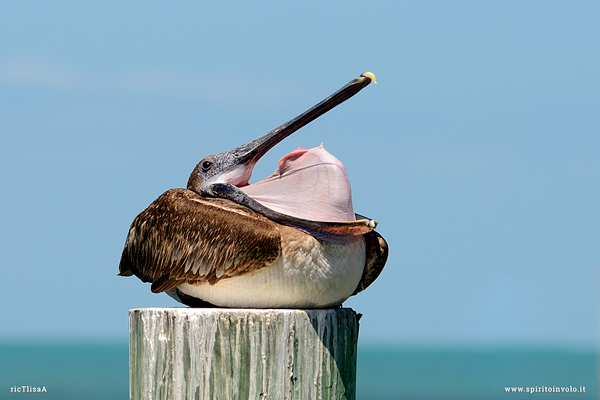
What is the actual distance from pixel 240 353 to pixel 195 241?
0.82 m

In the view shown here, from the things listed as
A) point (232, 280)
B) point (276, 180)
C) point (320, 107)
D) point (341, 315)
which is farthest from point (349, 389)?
point (320, 107)

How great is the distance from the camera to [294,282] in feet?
19.4

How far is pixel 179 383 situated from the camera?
581cm

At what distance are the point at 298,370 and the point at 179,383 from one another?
0.72 m

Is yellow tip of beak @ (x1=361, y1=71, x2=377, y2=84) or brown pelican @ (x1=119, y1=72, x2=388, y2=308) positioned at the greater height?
yellow tip of beak @ (x1=361, y1=71, x2=377, y2=84)

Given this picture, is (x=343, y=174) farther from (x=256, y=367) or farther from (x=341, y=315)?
(x=256, y=367)

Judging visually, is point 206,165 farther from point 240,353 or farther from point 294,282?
point 240,353

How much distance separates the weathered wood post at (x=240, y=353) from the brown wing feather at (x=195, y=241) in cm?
32

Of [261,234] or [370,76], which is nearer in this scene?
[261,234]

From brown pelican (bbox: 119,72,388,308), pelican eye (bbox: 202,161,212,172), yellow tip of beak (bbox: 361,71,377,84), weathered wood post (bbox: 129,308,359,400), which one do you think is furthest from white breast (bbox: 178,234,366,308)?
yellow tip of beak (bbox: 361,71,377,84)

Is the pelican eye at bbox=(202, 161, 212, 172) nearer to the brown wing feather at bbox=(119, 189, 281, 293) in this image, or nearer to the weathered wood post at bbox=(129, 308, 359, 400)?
the brown wing feather at bbox=(119, 189, 281, 293)

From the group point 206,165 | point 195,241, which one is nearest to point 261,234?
point 195,241

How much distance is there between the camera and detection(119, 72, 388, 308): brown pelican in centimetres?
592

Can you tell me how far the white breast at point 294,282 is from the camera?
591 cm
